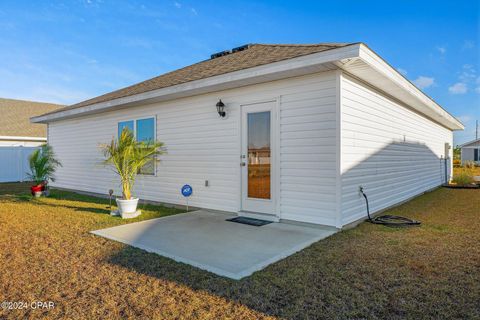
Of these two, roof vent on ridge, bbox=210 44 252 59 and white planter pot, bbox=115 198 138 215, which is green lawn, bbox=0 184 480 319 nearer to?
white planter pot, bbox=115 198 138 215

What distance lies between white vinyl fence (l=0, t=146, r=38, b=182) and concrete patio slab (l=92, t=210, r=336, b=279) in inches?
500

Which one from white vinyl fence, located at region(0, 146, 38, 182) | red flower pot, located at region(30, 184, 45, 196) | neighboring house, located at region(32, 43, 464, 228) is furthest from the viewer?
white vinyl fence, located at region(0, 146, 38, 182)

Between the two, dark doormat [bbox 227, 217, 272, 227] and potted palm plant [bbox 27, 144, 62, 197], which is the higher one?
potted palm plant [bbox 27, 144, 62, 197]

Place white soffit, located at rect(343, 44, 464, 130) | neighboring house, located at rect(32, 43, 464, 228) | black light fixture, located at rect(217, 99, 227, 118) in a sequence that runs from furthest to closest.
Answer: black light fixture, located at rect(217, 99, 227, 118) < neighboring house, located at rect(32, 43, 464, 228) < white soffit, located at rect(343, 44, 464, 130)

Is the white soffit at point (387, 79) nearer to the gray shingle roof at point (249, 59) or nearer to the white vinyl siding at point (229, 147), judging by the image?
the gray shingle roof at point (249, 59)

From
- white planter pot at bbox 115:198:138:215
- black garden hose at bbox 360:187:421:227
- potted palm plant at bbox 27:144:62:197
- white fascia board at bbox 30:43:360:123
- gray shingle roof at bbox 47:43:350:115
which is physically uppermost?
gray shingle roof at bbox 47:43:350:115

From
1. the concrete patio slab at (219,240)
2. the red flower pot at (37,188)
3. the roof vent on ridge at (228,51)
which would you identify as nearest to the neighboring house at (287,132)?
the roof vent on ridge at (228,51)

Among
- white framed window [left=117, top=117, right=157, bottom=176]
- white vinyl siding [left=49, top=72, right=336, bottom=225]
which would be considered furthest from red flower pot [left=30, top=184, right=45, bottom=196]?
white framed window [left=117, top=117, right=157, bottom=176]

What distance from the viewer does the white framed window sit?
24.1 feet

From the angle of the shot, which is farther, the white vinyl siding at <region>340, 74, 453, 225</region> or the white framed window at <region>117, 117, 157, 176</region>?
the white framed window at <region>117, 117, 157, 176</region>

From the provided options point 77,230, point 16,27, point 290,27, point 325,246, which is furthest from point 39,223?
point 290,27

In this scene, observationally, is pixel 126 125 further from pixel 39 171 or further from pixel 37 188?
pixel 37 188

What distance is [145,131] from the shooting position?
752 cm

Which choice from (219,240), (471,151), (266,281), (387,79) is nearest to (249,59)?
(387,79)
